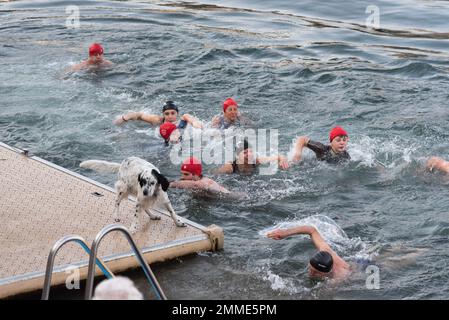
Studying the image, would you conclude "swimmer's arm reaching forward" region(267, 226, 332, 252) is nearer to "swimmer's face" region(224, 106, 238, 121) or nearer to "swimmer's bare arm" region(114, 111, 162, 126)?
"swimmer's face" region(224, 106, 238, 121)

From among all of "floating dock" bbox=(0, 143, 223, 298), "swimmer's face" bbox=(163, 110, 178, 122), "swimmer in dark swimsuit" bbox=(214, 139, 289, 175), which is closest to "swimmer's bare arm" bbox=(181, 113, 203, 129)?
"swimmer's face" bbox=(163, 110, 178, 122)

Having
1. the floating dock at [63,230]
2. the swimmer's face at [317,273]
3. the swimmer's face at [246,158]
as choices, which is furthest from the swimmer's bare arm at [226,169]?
the swimmer's face at [317,273]

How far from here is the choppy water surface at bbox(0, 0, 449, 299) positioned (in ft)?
28.4

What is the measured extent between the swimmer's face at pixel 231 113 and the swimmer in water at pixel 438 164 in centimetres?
343

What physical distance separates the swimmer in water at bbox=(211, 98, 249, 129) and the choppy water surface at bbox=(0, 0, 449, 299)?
43 centimetres

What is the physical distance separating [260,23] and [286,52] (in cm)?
289

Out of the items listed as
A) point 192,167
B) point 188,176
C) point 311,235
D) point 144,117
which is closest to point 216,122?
point 144,117

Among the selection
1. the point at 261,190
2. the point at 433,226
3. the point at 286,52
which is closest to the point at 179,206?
the point at 261,190

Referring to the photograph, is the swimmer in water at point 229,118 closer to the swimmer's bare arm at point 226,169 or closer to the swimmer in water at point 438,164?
the swimmer's bare arm at point 226,169

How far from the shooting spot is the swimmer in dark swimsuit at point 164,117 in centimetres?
1295

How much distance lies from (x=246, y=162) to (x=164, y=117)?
7.87 feet

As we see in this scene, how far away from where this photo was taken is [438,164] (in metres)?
11.0

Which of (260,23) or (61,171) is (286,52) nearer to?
(260,23)

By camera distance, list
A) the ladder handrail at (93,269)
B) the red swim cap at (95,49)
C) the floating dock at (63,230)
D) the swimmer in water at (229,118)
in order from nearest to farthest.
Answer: the ladder handrail at (93,269) < the floating dock at (63,230) < the swimmer in water at (229,118) < the red swim cap at (95,49)
